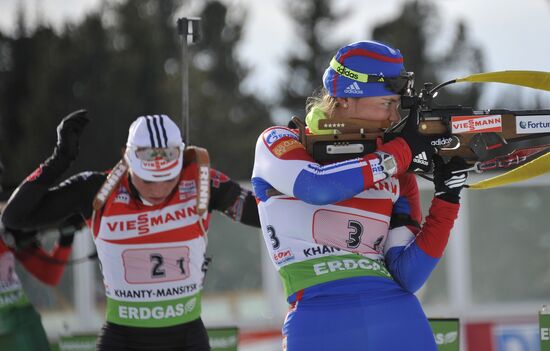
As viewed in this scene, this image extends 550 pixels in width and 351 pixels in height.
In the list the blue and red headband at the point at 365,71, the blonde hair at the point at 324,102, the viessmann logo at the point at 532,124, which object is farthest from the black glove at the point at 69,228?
the viessmann logo at the point at 532,124

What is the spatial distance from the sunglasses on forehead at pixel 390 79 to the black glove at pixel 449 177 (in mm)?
291

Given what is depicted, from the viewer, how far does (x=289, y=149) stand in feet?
13.2

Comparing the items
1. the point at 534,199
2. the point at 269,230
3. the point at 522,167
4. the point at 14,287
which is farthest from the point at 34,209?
the point at 534,199

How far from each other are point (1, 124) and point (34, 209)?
26584 mm

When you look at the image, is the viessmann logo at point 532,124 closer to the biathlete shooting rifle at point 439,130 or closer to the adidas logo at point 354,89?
the biathlete shooting rifle at point 439,130

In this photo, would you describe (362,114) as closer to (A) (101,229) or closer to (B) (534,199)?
(A) (101,229)

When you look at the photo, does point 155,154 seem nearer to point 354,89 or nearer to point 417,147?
point 354,89

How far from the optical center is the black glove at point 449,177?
159 inches

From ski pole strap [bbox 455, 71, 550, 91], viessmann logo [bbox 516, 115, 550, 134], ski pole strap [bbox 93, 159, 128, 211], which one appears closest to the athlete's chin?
ski pole strap [bbox 93, 159, 128, 211]

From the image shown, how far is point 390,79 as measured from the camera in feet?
13.5

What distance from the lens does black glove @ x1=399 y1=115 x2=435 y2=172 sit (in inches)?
160

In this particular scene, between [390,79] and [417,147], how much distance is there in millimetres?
284

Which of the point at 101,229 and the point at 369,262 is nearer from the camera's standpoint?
the point at 369,262

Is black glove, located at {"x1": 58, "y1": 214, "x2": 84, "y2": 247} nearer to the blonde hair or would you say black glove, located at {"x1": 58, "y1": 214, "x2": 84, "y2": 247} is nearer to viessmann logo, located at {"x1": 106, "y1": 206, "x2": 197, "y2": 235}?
viessmann logo, located at {"x1": 106, "y1": 206, "x2": 197, "y2": 235}
